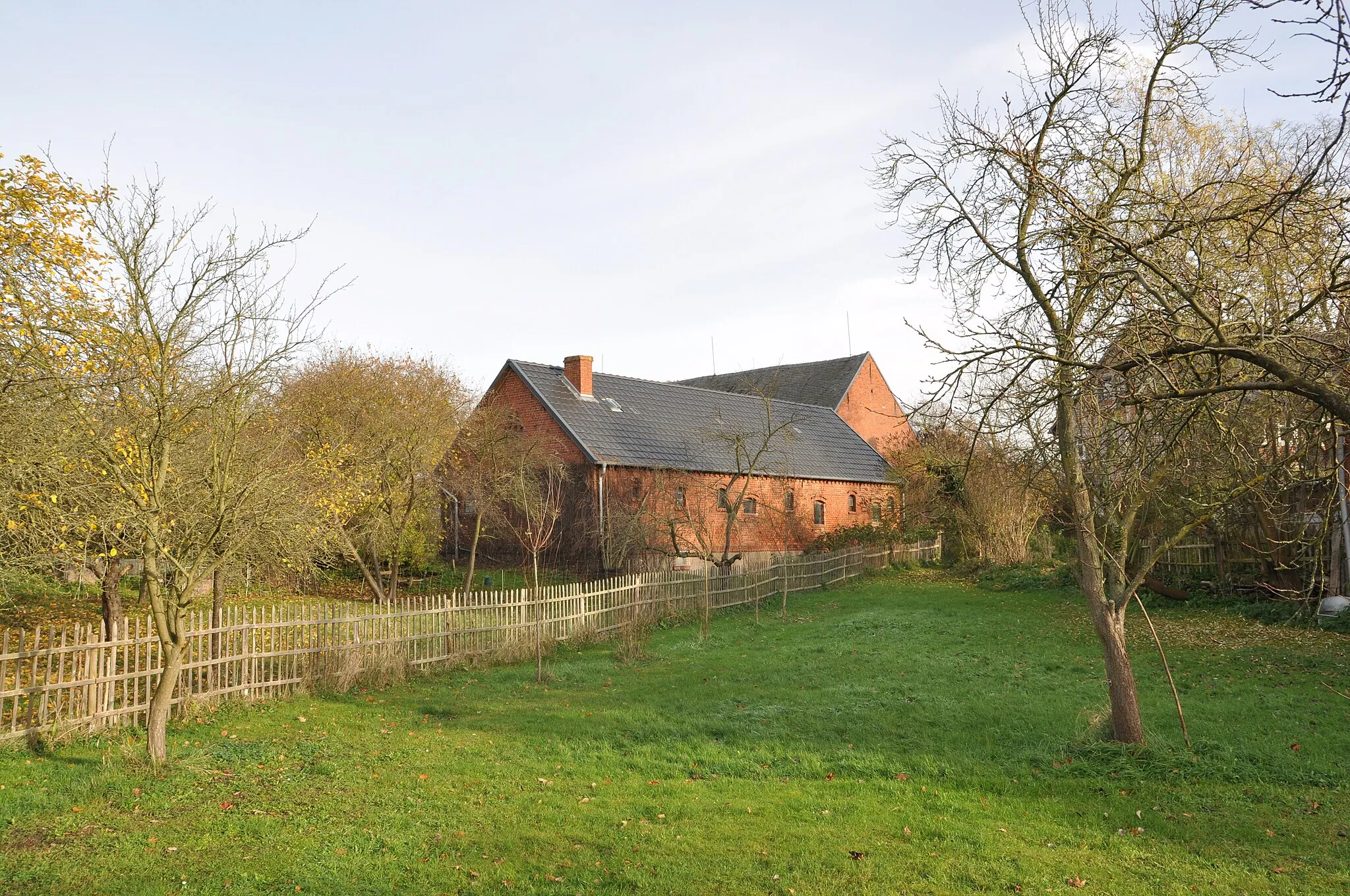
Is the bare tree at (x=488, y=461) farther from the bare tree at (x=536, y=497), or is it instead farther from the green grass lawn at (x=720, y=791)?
the green grass lawn at (x=720, y=791)

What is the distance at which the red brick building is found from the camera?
87.7 feet

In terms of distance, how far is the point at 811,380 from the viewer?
50.4 meters

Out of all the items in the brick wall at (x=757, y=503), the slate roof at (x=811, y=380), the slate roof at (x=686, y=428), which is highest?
the slate roof at (x=811, y=380)

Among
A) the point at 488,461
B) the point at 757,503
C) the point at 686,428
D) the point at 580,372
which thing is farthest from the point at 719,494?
the point at 488,461

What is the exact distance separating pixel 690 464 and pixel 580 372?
5.03 m

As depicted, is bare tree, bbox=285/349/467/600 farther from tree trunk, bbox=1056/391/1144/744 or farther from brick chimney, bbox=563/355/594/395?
tree trunk, bbox=1056/391/1144/744

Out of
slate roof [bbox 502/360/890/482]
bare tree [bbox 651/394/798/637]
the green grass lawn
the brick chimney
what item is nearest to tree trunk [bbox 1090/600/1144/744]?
the green grass lawn

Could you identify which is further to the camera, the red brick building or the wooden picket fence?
the red brick building

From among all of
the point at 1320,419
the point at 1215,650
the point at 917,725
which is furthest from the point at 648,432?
the point at 1320,419

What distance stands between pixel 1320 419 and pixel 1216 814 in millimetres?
Result: 3618

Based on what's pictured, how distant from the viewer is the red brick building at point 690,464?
26719mm

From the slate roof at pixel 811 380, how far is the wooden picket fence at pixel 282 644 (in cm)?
2897

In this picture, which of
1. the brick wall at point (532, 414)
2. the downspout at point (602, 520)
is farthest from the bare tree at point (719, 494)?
the brick wall at point (532, 414)

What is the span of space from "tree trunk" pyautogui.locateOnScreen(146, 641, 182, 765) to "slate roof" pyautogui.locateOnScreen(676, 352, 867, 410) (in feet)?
130
